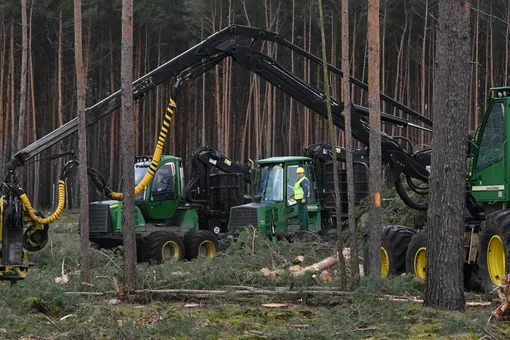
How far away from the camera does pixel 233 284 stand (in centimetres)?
1377

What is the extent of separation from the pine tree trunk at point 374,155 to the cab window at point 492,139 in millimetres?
1589

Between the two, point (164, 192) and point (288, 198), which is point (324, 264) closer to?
point (288, 198)

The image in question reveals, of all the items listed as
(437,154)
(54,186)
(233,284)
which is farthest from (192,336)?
(54,186)

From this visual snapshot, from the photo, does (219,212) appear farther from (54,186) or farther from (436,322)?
(54,186)

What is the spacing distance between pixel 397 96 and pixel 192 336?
37502mm

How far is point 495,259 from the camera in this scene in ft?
40.4

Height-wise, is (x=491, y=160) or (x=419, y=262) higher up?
(x=491, y=160)

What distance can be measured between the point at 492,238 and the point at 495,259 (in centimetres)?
35

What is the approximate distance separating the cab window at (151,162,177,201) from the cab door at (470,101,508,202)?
9.04 m

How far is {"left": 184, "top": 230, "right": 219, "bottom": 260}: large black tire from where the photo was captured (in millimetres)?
20266

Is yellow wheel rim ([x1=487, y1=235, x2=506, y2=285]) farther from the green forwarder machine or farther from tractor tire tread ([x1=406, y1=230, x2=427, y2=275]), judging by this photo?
the green forwarder machine

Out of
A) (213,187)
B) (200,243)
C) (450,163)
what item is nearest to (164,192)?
(200,243)

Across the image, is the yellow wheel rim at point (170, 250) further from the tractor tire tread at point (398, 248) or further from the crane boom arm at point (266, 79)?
the tractor tire tread at point (398, 248)

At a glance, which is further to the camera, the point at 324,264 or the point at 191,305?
the point at 324,264
